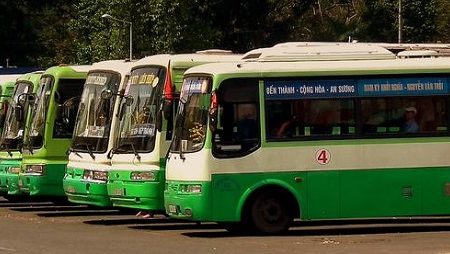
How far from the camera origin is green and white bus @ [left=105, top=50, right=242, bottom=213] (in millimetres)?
20969

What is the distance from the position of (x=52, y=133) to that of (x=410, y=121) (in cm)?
846

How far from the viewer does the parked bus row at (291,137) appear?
19.3 m

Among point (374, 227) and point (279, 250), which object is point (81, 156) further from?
point (279, 250)

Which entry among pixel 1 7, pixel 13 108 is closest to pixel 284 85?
pixel 13 108

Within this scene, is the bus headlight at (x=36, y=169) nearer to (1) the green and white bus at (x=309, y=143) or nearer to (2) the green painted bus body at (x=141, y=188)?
(2) the green painted bus body at (x=141, y=188)

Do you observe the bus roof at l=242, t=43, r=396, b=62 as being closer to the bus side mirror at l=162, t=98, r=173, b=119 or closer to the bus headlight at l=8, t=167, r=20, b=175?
the bus side mirror at l=162, t=98, r=173, b=119

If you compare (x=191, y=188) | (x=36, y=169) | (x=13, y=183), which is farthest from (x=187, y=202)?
(x=13, y=183)

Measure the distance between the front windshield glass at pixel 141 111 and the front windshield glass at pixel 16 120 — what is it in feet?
17.1

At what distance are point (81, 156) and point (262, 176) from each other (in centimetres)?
523

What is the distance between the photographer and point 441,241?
18.4 m

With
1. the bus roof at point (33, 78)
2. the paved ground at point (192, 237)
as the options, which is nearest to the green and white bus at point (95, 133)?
the paved ground at point (192, 237)

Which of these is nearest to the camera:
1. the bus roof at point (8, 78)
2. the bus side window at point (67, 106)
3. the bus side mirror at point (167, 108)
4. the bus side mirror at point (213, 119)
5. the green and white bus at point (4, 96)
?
the bus side mirror at point (213, 119)

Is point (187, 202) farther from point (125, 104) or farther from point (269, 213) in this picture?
point (125, 104)

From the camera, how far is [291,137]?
64.3 ft
